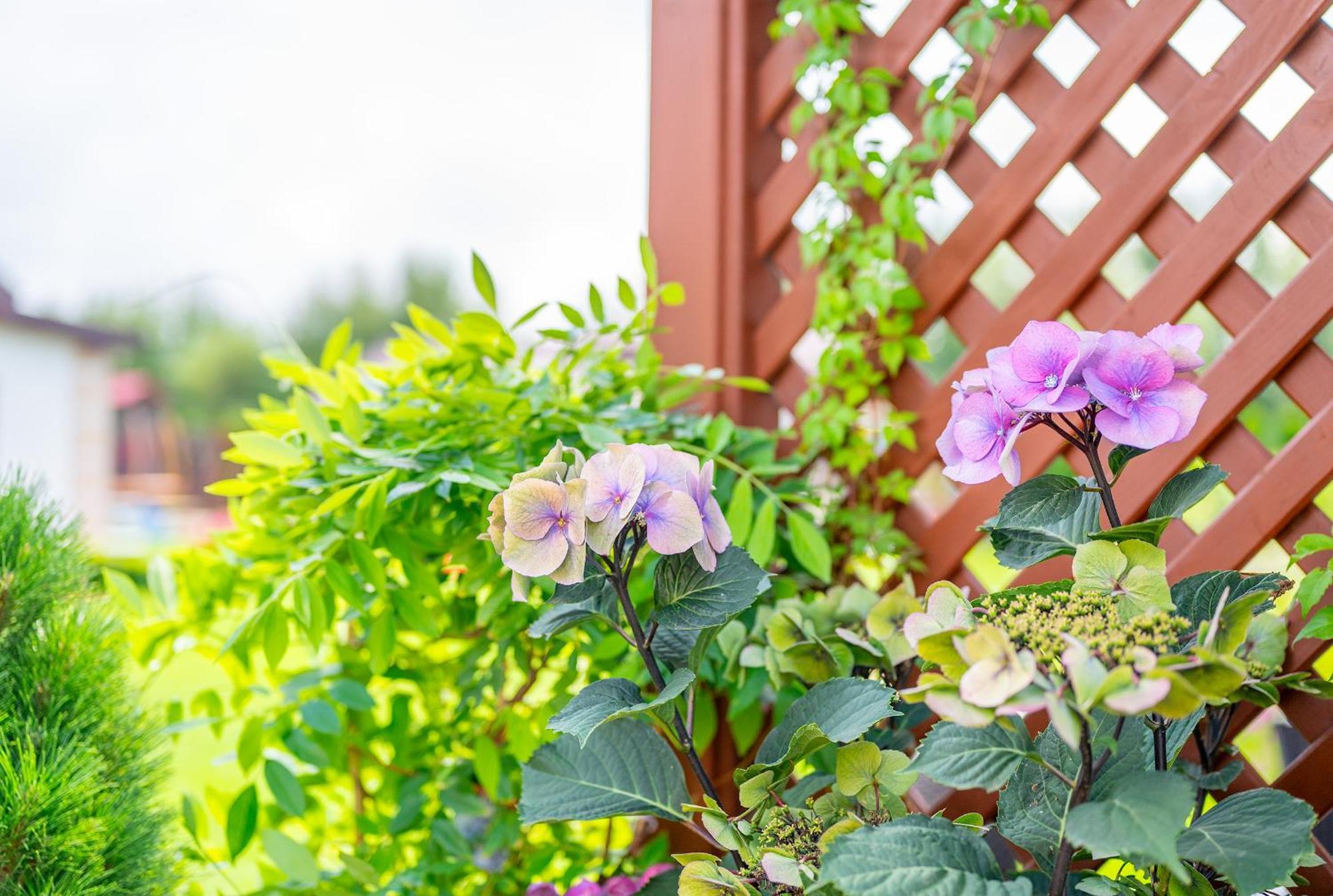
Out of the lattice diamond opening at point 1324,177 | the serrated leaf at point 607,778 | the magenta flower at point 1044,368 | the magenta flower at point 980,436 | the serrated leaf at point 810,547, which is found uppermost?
the lattice diamond opening at point 1324,177

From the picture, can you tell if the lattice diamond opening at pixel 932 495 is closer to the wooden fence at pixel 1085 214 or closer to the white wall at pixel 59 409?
the wooden fence at pixel 1085 214

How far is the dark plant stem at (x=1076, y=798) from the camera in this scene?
525 mm

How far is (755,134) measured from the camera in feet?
4.03

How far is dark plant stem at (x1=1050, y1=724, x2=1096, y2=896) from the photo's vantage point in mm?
525

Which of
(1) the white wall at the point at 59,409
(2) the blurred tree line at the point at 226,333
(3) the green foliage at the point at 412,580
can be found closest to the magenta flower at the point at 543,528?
(3) the green foliage at the point at 412,580

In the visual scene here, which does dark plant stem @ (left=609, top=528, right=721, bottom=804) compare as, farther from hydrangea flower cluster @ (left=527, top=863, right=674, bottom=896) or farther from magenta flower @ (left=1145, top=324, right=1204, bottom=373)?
magenta flower @ (left=1145, top=324, right=1204, bottom=373)

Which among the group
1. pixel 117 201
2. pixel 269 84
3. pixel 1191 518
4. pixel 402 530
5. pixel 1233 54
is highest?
pixel 269 84

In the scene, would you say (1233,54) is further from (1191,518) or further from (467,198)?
(467,198)

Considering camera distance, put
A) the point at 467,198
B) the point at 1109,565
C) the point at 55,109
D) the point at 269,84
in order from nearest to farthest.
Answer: the point at 1109,565 < the point at 269,84 < the point at 55,109 < the point at 467,198

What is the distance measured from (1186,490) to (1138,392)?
0.33ft

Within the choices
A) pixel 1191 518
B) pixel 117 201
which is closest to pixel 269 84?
pixel 117 201

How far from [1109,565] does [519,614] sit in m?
0.65

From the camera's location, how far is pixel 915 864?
54 cm

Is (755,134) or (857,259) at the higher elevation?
(755,134)
